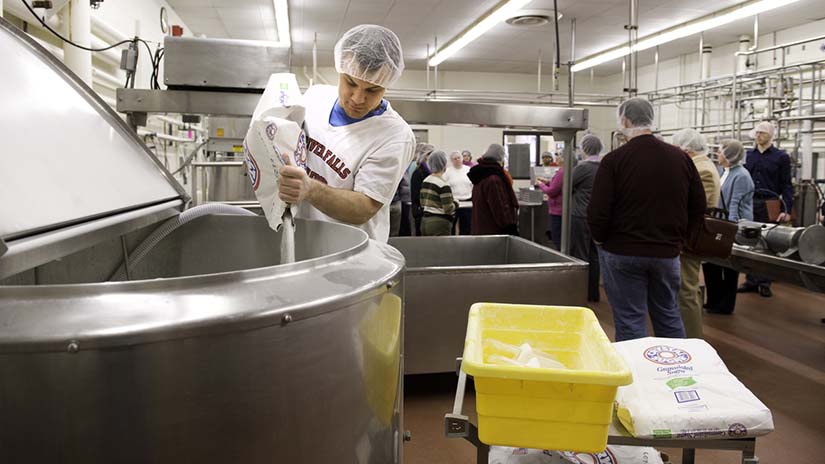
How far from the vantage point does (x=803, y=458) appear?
1958 millimetres

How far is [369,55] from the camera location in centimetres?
143

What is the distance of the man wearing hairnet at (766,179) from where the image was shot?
14.1 ft

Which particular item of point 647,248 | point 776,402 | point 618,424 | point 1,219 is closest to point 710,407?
point 618,424

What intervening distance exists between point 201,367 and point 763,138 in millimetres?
4779

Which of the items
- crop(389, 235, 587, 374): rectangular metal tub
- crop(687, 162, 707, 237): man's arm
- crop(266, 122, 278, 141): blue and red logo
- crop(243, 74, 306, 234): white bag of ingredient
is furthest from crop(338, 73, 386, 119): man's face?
crop(687, 162, 707, 237): man's arm

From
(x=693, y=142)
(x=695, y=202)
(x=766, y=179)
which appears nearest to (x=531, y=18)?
(x=766, y=179)

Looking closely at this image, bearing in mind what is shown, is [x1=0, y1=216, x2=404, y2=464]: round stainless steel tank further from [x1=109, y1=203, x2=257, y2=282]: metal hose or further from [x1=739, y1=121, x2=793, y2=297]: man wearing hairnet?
[x1=739, y1=121, x2=793, y2=297]: man wearing hairnet

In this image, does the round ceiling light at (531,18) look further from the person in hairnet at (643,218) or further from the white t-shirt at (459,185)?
the person in hairnet at (643,218)

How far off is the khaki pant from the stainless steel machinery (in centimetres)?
237

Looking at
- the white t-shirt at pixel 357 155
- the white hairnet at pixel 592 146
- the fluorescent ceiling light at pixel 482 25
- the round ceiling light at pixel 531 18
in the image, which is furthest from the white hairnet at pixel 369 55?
the round ceiling light at pixel 531 18

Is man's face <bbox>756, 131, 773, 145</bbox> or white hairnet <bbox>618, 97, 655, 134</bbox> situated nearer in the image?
white hairnet <bbox>618, 97, 655, 134</bbox>

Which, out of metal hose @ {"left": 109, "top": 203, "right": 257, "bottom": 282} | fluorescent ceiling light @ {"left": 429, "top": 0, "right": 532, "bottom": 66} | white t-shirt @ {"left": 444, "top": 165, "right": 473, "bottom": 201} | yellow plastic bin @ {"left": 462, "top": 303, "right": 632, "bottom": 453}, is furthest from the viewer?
white t-shirt @ {"left": 444, "top": 165, "right": 473, "bottom": 201}

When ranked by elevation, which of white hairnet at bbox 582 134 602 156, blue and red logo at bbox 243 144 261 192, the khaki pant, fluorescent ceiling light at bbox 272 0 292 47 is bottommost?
the khaki pant

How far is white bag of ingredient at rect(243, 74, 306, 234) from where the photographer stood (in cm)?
99
